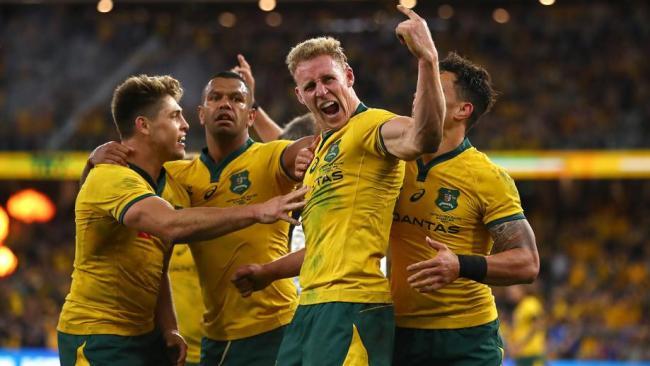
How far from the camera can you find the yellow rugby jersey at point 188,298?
274 inches

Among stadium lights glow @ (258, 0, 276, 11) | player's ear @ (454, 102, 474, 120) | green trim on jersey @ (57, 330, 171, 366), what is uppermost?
stadium lights glow @ (258, 0, 276, 11)

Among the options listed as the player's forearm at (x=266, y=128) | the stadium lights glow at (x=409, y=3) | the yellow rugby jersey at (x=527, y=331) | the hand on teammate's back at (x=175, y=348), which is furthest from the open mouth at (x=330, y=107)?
the stadium lights glow at (x=409, y=3)

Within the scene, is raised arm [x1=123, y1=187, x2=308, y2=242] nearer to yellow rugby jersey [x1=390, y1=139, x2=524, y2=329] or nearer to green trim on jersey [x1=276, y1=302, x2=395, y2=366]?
green trim on jersey [x1=276, y1=302, x2=395, y2=366]

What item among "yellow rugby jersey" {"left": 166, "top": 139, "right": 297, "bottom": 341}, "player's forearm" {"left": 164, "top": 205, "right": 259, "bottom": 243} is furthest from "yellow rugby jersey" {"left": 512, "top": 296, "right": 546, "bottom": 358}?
"player's forearm" {"left": 164, "top": 205, "right": 259, "bottom": 243}

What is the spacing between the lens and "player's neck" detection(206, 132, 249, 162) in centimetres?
650

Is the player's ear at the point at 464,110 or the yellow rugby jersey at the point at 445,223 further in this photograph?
the player's ear at the point at 464,110

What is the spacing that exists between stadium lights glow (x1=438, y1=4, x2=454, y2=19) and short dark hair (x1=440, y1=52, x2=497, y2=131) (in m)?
23.8

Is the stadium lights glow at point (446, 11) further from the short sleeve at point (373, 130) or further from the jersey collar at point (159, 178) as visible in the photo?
the short sleeve at point (373, 130)

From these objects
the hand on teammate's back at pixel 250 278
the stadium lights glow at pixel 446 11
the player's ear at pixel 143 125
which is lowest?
the hand on teammate's back at pixel 250 278

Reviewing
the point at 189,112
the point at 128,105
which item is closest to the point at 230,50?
the point at 189,112

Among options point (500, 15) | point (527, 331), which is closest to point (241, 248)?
point (527, 331)

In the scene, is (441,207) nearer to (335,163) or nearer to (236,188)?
(335,163)

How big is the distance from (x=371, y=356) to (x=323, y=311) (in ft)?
0.98

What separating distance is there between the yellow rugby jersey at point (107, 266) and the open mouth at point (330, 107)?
45.0 inches
